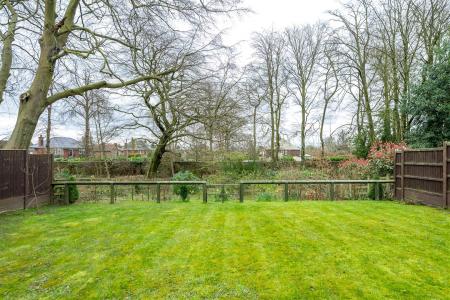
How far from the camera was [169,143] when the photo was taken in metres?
13.5

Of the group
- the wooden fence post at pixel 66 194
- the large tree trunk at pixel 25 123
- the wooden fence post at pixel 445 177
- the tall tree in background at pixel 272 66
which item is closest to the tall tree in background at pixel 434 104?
the wooden fence post at pixel 445 177

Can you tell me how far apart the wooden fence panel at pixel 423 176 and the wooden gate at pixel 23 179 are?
9.12 metres

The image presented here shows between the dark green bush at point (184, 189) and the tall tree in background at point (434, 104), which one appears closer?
the dark green bush at point (184, 189)

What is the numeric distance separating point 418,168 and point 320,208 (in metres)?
2.75

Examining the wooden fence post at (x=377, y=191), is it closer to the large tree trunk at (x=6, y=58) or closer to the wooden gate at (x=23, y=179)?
the wooden gate at (x=23, y=179)

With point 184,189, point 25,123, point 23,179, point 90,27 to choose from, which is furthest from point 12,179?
point 90,27

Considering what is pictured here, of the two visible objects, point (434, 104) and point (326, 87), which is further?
point (326, 87)

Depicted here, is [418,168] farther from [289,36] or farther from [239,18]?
[289,36]

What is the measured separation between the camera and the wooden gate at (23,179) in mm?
5938

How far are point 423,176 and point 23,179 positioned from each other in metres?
9.22

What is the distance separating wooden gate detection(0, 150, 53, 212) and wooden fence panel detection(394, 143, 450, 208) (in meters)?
9.12

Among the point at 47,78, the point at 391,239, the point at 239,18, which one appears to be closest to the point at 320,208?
the point at 391,239

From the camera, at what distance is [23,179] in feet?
21.2

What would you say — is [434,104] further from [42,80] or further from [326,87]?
[42,80]
